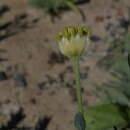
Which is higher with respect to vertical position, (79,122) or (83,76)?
(79,122)

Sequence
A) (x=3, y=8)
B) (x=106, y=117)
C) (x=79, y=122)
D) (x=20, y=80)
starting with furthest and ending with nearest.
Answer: (x=3, y=8), (x=20, y=80), (x=106, y=117), (x=79, y=122)

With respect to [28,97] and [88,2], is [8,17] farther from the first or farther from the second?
[28,97]

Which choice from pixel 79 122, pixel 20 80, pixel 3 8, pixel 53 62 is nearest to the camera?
pixel 79 122

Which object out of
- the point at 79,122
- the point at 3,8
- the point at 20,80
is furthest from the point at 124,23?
the point at 79,122

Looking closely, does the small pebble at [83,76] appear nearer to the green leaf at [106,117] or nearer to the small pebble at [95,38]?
the small pebble at [95,38]

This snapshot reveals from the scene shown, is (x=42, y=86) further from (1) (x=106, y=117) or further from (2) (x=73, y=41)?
(2) (x=73, y=41)

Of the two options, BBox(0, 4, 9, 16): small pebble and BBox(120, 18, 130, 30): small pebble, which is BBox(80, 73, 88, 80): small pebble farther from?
BBox(0, 4, 9, 16): small pebble
